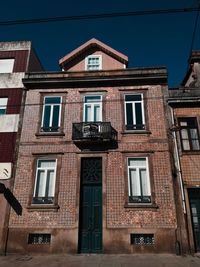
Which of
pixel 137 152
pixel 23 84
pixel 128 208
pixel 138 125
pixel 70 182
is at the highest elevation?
pixel 23 84

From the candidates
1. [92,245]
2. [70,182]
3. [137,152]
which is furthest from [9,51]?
[92,245]

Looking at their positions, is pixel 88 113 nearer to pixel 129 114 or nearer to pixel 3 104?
pixel 129 114

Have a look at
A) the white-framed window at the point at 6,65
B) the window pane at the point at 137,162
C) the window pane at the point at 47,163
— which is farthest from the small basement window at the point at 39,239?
the white-framed window at the point at 6,65

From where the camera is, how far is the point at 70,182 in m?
10.1

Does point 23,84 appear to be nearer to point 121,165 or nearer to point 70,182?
point 70,182

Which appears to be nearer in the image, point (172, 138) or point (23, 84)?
point (172, 138)

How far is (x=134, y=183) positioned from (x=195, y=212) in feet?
10.2

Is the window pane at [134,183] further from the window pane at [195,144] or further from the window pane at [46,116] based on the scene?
the window pane at [46,116]

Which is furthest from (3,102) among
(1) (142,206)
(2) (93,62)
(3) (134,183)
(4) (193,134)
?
(4) (193,134)

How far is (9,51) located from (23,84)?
10.6 ft

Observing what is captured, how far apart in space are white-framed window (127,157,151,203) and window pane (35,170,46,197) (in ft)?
14.4

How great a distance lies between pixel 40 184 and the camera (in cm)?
1045

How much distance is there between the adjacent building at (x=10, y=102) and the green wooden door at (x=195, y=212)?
8858mm

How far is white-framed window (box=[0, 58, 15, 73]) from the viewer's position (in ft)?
43.8
